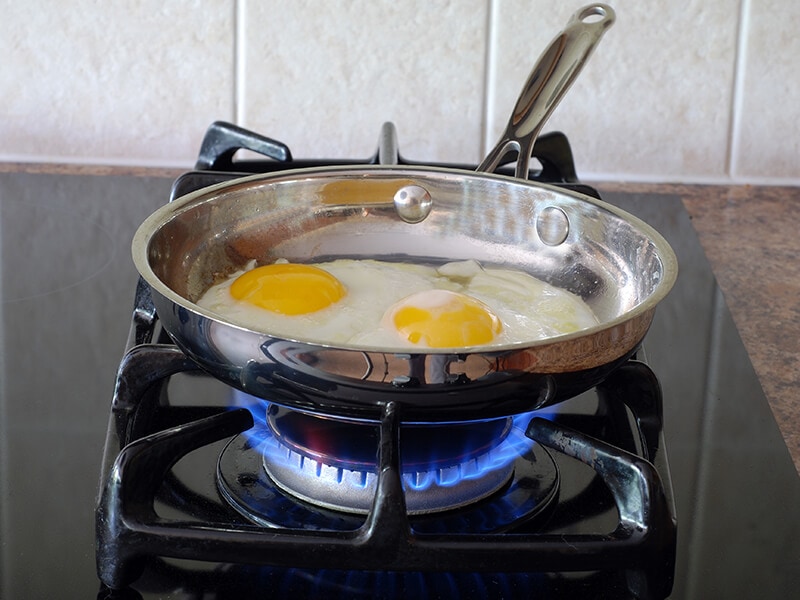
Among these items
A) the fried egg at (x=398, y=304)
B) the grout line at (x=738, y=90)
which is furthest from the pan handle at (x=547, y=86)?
the grout line at (x=738, y=90)

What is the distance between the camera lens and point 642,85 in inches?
48.7

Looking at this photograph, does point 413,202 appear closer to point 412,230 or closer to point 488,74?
point 412,230

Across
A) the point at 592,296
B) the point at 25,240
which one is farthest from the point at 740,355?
the point at 25,240

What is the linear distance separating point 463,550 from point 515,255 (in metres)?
0.35

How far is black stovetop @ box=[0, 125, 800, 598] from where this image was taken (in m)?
0.59

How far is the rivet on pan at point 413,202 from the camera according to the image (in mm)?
850

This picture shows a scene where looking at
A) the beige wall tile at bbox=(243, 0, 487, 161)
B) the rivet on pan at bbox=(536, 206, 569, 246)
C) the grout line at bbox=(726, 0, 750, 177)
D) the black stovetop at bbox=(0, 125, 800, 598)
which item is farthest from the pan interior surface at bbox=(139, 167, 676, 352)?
the grout line at bbox=(726, 0, 750, 177)

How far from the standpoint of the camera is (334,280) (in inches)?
29.9

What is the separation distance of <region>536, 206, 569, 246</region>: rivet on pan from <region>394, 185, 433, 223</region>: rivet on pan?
91 millimetres

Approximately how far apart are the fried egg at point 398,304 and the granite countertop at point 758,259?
0.18 m

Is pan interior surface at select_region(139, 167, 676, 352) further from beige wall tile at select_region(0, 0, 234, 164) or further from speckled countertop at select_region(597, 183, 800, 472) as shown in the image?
beige wall tile at select_region(0, 0, 234, 164)

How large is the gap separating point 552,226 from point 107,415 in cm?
36

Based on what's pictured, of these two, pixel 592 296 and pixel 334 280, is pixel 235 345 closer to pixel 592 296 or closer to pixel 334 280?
pixel 334 280

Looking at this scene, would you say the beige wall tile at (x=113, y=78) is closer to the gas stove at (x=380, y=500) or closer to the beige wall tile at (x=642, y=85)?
the beige wall tile at (x=642, y=85)
